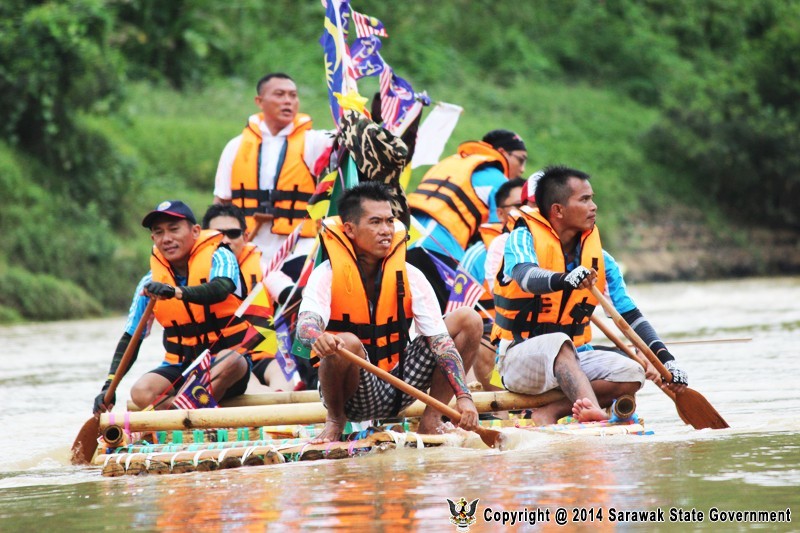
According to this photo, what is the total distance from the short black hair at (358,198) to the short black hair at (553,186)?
0.85 meters

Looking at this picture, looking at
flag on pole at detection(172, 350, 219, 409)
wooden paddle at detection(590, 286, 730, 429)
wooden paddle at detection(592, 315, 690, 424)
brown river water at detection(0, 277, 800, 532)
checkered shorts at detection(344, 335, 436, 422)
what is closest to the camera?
brown river water at detection(0, 277, 800, 532)

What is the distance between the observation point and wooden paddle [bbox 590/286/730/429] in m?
6.48

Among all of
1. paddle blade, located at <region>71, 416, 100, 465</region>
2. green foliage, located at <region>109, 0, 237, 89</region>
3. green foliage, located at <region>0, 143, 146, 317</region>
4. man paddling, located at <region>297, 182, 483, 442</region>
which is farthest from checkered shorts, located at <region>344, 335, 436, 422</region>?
green foliage, located at <region>109, 0, 237, 89</region>

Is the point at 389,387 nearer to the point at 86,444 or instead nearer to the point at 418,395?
the point at 418,395

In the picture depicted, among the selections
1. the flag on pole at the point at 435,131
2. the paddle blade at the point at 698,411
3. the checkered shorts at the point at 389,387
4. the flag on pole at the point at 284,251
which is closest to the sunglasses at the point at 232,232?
the flag on pole at the point at 284,251

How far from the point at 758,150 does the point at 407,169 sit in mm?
16449

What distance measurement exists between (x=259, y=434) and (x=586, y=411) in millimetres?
1563

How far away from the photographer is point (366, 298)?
6254mm

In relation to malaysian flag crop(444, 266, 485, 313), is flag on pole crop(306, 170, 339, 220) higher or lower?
higher

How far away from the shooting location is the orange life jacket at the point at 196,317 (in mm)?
7121

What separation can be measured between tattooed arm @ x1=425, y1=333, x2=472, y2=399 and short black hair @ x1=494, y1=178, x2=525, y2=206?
247 cm

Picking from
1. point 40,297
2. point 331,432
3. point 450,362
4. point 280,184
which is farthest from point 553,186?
point 40,297

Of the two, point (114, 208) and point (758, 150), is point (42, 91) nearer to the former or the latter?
point (114, 208)

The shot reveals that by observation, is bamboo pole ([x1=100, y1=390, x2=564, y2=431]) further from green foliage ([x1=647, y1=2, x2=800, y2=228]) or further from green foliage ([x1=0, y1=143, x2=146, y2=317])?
green foliage ([x1=647, y1=2, x2=800, y2=228])
